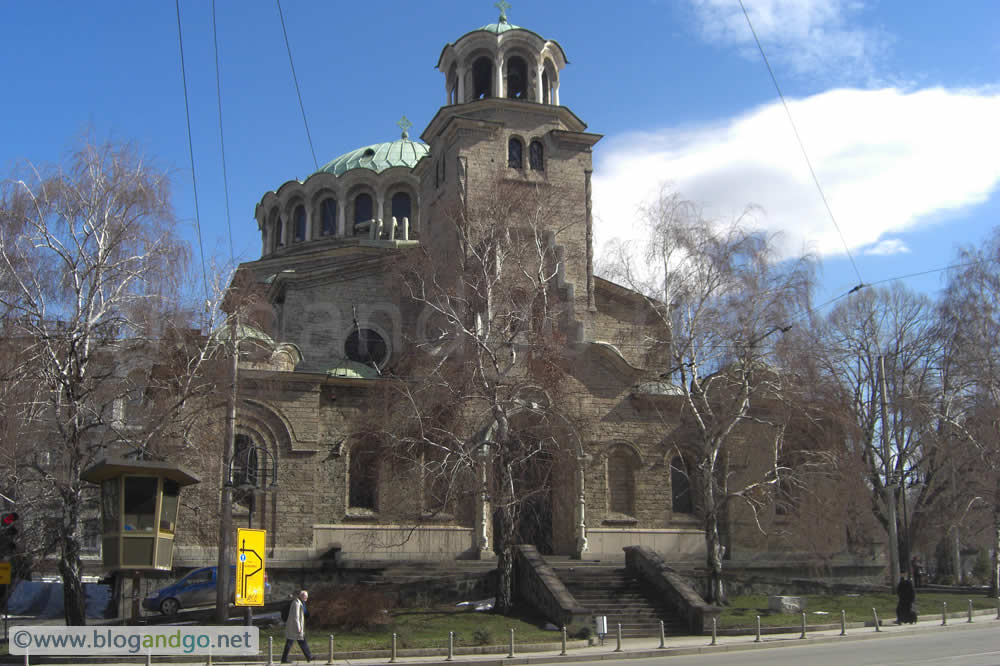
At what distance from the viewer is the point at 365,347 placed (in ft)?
102

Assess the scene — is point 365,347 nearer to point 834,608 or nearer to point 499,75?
point 499,75

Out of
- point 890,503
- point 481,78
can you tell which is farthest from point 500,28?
point 890,503

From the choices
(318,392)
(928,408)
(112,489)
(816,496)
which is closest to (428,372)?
(318,392)

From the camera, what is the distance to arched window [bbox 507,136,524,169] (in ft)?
105

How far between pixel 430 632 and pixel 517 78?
2049 cm

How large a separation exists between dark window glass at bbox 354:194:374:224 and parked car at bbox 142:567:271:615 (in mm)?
18456

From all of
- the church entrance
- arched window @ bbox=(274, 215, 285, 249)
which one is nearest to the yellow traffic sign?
the church entrance

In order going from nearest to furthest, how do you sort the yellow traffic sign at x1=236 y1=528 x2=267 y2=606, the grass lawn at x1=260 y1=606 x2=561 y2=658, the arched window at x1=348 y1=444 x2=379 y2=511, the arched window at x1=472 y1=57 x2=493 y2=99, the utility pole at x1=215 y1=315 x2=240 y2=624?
the yellow traffic sign at x1=236 y1=528 x2=267 y2=606, the grass lawn at x1=260 y1=606 x2=561 y2=658, the utility pole at x1=215 y1=315 x2=240 y2=624, the arched window at x1=348 y1=444 x2=379 y2=511, the arched window at x1=472 y1=57 x2=493 y2=99

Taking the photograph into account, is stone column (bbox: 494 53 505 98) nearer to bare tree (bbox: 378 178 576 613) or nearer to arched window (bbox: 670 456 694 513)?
bare tree (bbox: 378 178 576 613)

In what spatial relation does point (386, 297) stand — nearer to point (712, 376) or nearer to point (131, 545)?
point (712, 376)

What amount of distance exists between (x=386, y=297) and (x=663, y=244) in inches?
394

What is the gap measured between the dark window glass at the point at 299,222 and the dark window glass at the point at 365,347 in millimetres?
10693

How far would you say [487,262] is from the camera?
24266 millimetres

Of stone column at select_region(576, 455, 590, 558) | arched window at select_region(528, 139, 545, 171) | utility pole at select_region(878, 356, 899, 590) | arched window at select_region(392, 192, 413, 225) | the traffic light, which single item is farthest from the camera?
arched window at select_region(392, 192, 413, 225)
